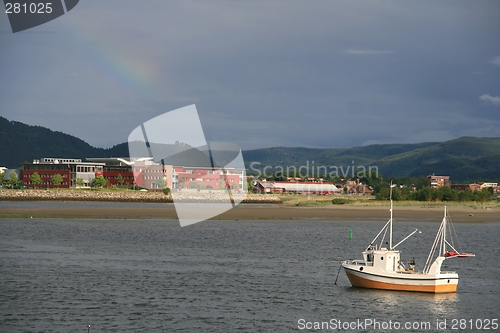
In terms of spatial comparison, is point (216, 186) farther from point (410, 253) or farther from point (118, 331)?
point (118, 331)

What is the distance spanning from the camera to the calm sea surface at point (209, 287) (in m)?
26.6

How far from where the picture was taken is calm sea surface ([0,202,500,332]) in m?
26.6

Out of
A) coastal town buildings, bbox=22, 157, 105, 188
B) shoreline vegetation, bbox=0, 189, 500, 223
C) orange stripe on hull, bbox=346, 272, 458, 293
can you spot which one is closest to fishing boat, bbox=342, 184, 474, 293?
orange stripe on hull, bbox=346, 272, 458, 293

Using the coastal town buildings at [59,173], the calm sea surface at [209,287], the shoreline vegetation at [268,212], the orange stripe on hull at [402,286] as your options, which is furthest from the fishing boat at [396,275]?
the coastal town buildings at [59,173]

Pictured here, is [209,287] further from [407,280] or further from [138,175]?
[138,175]

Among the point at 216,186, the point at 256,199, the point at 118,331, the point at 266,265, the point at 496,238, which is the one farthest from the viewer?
the point at 216,186

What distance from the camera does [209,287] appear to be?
33.4 m

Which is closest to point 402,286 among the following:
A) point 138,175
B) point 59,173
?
point 138,175

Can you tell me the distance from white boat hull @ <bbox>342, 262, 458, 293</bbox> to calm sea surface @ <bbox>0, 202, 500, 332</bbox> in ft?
1.63

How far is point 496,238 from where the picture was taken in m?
61.9

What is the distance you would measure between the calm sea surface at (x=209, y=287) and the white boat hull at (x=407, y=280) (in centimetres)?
50

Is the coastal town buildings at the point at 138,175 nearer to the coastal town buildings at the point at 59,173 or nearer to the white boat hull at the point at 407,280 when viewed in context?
the coastal town buildings at the point at 59,173

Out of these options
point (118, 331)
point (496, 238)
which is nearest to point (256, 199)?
point (496, 238)

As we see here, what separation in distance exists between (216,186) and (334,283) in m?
154
